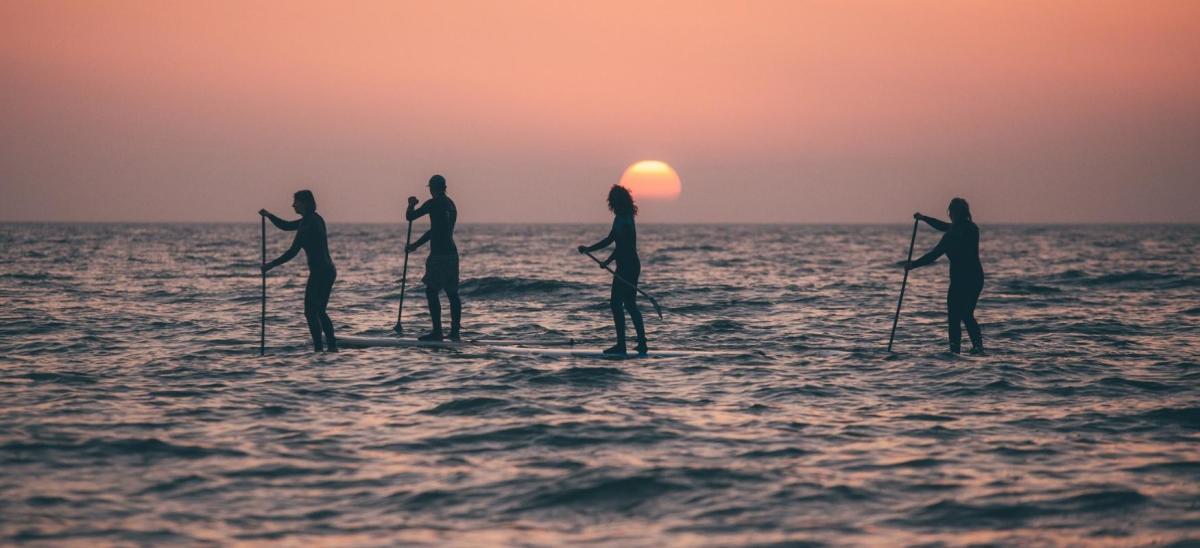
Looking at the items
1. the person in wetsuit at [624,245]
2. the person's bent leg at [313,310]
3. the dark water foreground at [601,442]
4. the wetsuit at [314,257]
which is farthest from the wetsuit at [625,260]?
the person's bent leg at [313,310]

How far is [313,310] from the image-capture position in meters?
15.0

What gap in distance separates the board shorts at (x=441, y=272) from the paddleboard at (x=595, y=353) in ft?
3.65

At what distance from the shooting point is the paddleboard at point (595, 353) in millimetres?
15172

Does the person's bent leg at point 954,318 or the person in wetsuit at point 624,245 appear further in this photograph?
the person's bent leg at point 954,318

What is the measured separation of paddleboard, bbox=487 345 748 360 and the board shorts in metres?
1.11

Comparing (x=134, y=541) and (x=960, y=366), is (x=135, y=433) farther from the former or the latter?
(x=960, y=366)

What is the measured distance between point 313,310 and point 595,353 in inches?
150

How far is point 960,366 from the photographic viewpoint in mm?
14508

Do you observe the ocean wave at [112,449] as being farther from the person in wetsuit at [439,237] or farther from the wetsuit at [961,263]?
the wetsuit at [961,263]

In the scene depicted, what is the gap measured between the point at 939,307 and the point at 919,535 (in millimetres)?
22494

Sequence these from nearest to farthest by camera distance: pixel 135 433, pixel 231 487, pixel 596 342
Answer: pixel 231 487 → pixel 135 433 → pixel 596 342

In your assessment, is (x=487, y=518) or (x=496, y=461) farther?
(x=496, y=461)

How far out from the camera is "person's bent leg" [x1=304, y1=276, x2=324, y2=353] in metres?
14.8

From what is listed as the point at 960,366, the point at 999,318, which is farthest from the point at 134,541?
the point at 999,318
